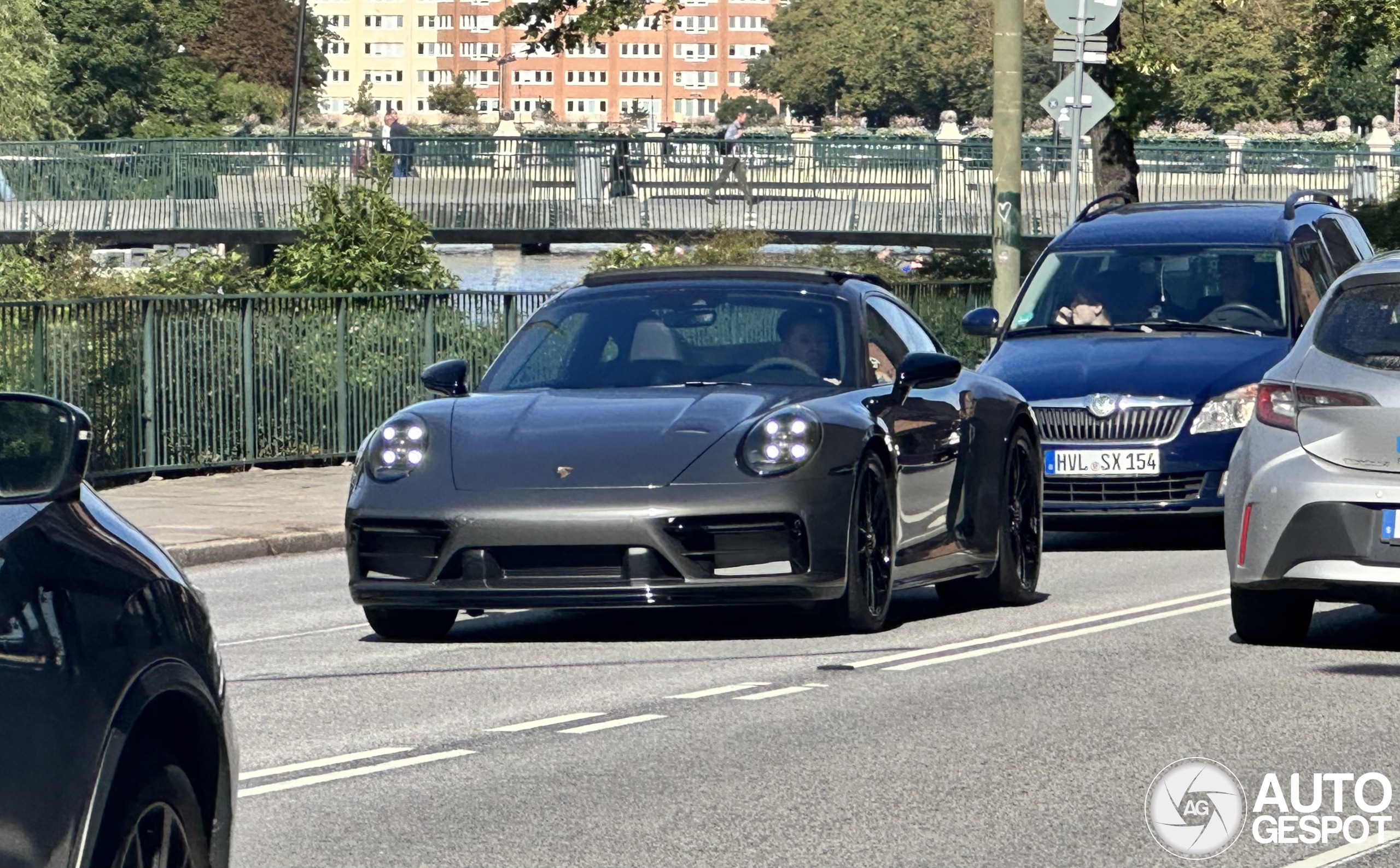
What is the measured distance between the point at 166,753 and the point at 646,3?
98.6 feet

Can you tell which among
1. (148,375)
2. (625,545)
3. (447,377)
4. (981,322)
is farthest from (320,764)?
(148,375)

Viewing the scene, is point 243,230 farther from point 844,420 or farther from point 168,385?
point 844,420

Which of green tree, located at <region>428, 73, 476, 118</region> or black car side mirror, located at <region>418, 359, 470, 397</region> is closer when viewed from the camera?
black car side mirror, located at <region>418, 359, 470, 397</region>

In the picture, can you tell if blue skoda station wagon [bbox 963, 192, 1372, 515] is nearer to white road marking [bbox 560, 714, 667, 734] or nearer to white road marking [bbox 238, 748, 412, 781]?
white road marking [bbox 560, 714, 667, 734]

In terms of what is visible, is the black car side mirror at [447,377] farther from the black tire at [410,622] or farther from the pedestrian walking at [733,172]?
the pedestrian walking at [733,172]

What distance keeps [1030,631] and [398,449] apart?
2.72 metres

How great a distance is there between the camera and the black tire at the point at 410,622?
10.3 metres

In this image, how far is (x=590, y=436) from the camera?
9867mm

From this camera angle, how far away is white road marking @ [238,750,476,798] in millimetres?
7074

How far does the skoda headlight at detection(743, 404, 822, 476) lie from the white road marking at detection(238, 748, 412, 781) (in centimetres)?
245

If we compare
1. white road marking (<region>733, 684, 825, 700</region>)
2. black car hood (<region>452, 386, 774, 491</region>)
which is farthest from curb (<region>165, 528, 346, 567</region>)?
white road marking (<region>733, 684, 825, 700</region>)

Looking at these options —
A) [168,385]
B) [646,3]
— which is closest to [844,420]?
[168,385]

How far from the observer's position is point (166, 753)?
166 inches

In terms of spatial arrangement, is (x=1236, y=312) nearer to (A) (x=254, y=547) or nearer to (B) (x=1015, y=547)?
(B) (x=1015, y=547)
